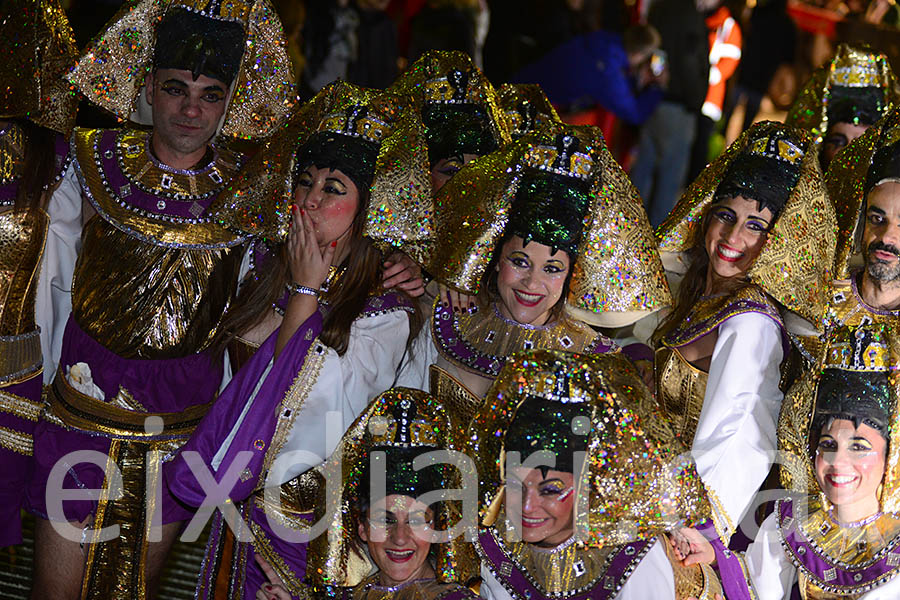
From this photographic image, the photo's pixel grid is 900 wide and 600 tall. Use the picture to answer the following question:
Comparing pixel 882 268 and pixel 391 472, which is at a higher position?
pixel 882 268

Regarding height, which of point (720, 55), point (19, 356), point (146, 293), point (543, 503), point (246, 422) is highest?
point (720, 55)

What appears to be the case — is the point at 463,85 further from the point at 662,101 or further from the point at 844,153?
the point at 662,101

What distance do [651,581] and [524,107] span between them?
1.86 m

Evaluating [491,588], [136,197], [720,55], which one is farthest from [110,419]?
[720,55]

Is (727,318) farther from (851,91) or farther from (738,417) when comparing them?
(851,91)

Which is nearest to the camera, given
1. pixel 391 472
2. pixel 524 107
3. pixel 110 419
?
pixel 391 472

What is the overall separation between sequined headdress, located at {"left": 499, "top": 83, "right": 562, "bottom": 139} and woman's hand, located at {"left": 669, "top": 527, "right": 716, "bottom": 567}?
1.56 meters

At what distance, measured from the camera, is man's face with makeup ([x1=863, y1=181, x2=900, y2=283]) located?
3639 mm

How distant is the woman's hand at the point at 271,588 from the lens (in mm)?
3492

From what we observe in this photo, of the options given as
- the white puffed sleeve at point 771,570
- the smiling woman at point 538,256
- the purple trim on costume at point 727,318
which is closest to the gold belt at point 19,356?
the smiling woman at point 538,256

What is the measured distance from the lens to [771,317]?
3609 mm

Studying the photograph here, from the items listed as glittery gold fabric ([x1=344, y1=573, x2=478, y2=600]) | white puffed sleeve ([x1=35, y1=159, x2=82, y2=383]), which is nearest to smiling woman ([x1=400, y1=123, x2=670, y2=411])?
glittery gold fabric ([x1=344, y1=573, x2=478, y2=600])

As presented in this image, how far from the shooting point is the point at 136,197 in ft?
12.2

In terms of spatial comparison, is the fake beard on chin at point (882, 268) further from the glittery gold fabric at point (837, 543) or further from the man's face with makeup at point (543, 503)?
the man's face with makeup at point (543, 503)
